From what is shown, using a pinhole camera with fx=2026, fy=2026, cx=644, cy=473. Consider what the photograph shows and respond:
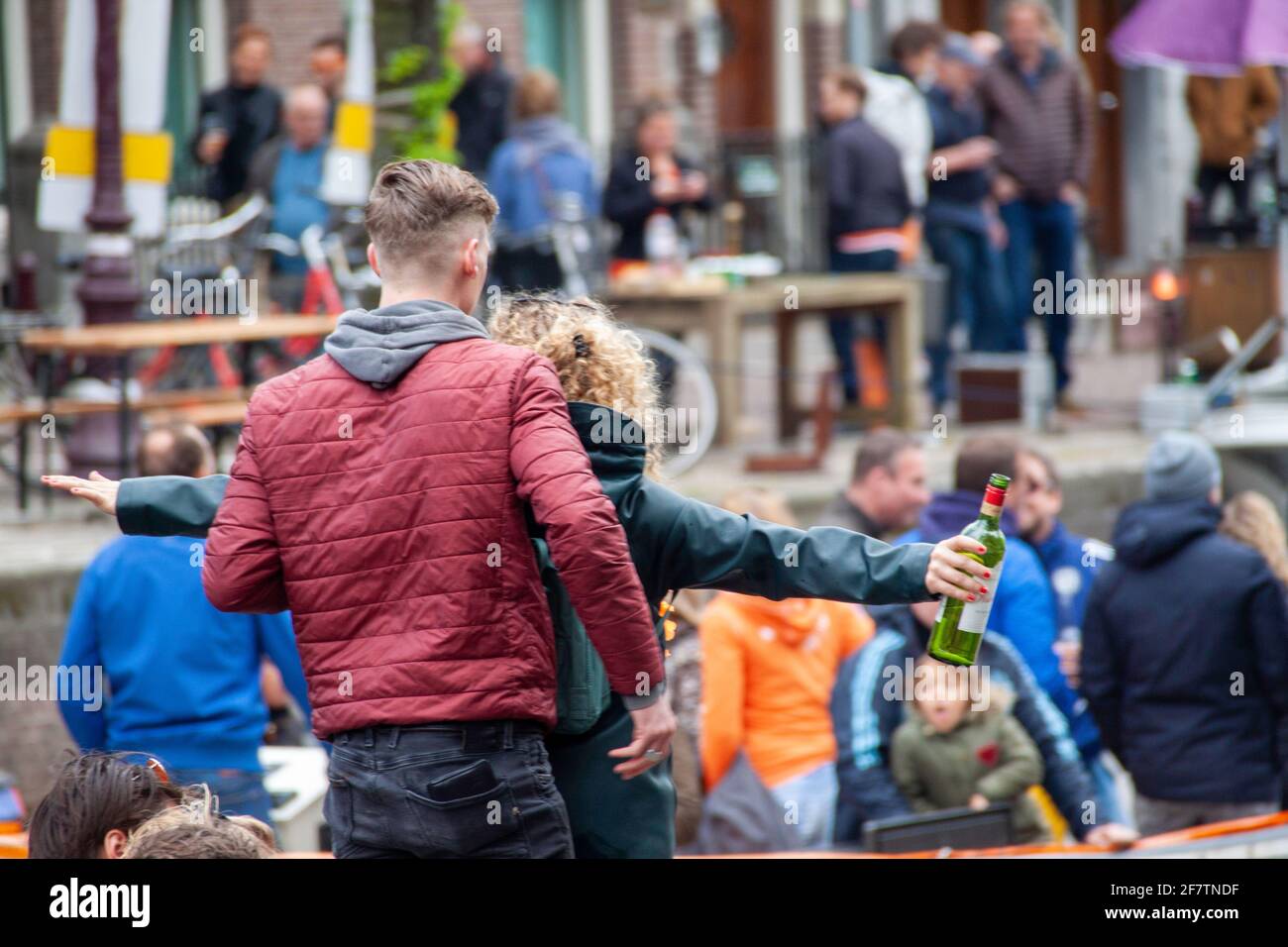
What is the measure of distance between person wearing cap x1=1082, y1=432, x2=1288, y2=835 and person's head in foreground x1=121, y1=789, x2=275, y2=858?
3.46 m

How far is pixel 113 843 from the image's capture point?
11.1 feet

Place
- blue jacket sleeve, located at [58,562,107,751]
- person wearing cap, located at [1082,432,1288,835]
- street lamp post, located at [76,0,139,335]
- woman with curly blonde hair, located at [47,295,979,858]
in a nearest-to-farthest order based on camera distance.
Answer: woman with curly blonde hair, located at [47,295,979,858] < blue jacket sleeve, located at [58,562,107,751] < person wearing cap, located at [1082,432,1288,835] < street lamp post, located at [76,0,139,335]

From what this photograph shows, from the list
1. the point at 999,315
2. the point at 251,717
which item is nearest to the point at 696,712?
the point at 251,717

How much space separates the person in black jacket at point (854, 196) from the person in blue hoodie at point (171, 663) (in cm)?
631

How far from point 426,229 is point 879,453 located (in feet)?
11.8

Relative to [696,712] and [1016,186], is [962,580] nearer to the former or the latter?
[696,712]

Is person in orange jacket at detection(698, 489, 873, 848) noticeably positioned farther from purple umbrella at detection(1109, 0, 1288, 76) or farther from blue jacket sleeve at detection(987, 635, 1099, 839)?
purple umbrella at detection(1109, 0, 1288, 76)

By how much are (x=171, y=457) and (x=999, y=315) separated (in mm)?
7089

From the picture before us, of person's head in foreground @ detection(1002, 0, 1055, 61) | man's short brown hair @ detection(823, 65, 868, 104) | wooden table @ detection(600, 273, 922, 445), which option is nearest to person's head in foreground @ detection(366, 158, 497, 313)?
wooden table @ detection(600, 273, 922, 445)

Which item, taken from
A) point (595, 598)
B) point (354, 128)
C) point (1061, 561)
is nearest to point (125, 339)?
point (354, 128)

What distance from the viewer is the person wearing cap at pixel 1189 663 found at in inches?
235

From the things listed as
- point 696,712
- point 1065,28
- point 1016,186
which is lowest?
point 696,712

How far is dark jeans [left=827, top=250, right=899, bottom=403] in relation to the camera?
37.9ft
